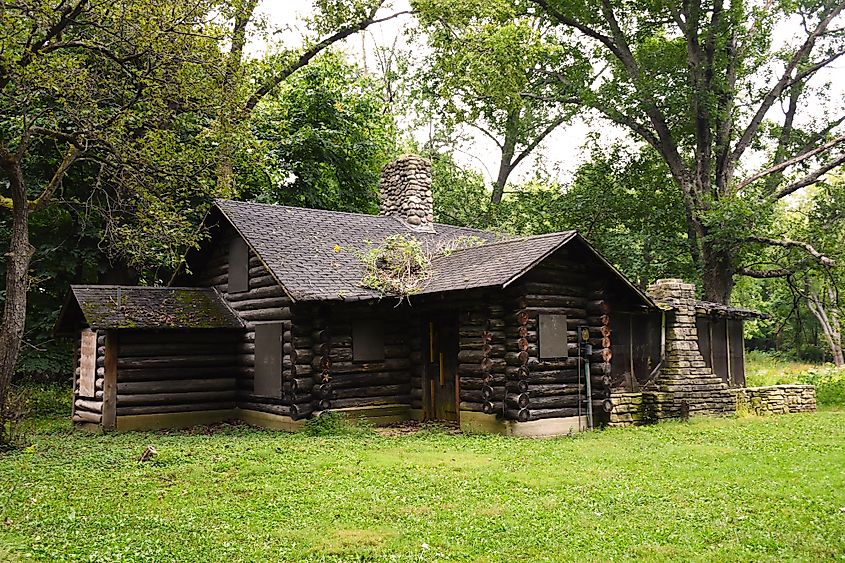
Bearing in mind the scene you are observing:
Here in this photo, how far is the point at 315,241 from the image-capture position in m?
17.4

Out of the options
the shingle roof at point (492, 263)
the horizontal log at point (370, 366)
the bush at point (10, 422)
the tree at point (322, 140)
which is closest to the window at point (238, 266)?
the horizontal log at point (370, 366)

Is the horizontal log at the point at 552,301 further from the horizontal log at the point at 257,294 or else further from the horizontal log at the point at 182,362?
Result: the horizontal log at the point at 182,362

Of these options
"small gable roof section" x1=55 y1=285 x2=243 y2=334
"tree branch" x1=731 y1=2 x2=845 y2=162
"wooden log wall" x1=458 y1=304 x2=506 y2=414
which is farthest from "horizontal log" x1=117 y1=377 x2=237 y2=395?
"tree branch" x1=731 y1=2 x2=845 y2=162

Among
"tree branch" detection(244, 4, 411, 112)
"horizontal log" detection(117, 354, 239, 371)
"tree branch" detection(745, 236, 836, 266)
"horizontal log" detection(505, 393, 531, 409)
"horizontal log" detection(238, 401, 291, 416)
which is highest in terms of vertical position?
"tree branch" detection(244, 4, 411, 112)

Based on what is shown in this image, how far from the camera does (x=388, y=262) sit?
1641cm

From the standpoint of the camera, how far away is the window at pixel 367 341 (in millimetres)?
15797

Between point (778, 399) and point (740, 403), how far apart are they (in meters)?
1.12

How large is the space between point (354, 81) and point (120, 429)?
52.6 feet

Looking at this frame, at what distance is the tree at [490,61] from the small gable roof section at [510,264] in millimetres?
9350

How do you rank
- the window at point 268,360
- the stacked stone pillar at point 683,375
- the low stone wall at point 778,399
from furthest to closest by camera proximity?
the low stone wall at point 778,399 < the stacked stone pillar at point 683,375 < the window at point 268,360

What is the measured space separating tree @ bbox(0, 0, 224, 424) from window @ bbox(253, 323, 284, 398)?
4183 millimetres

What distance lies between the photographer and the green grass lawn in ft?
22.6

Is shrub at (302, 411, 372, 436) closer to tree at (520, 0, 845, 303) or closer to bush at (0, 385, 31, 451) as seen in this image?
bush at (0, 385, 31, 451)

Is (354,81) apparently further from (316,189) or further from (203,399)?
(203,399)
